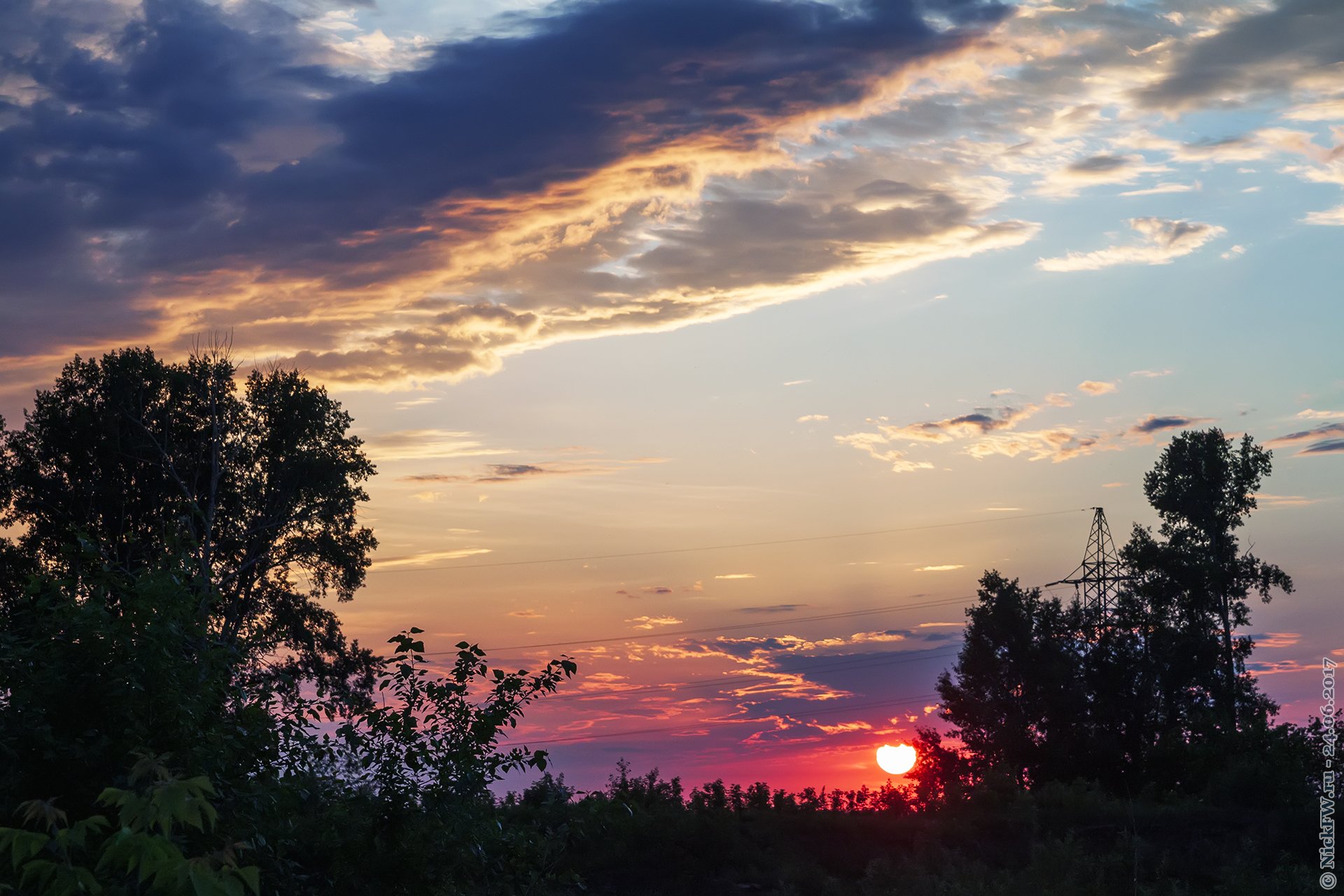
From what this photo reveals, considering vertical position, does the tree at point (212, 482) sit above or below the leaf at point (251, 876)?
above

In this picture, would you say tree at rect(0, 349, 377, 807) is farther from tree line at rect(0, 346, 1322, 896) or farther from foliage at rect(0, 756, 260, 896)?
A: foliage at rect(0, 756, 260, 896)

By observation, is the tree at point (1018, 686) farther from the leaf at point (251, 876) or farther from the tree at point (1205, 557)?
the leaf at point (251, 876)

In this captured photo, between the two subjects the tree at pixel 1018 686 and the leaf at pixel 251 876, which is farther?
the tree at pixel 1018 686

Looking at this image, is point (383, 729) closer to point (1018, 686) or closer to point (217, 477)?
point (217, 477)

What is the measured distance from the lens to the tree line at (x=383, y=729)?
27.5 feet

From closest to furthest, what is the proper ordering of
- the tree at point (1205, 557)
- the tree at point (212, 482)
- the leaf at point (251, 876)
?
the leaf at point (251, 876), the tree at point (212, 482), the tree at point (1205, 557)

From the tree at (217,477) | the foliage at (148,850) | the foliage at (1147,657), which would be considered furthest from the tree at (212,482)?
the foliage at (1147,657)

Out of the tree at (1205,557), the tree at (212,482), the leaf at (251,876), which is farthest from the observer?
the tree at (1205,557)

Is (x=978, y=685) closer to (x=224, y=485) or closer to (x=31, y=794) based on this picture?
(x=224, y=485)

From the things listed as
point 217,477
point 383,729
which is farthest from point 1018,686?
point 383,729

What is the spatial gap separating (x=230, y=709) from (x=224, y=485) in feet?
99.4

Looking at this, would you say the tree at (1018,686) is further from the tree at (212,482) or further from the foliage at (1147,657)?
the tree at (212,482)

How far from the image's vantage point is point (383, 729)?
11016mm

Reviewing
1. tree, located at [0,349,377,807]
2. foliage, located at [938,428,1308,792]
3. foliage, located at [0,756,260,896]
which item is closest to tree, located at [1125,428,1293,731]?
foliage, located at [938,428,1308,792]
